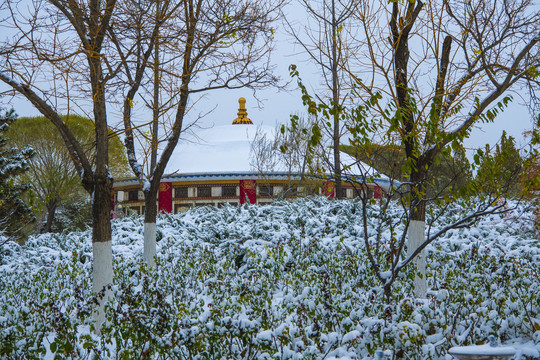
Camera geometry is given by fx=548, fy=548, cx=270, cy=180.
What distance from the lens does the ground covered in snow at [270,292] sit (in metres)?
4.29

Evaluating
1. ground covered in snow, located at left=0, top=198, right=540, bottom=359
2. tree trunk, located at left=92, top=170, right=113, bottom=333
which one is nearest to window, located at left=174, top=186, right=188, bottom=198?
ground covered in snow, located at left=0, top=198, right=540, bottom=359

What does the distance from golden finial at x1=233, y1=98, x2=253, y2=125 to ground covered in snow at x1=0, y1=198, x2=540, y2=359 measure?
1937cm

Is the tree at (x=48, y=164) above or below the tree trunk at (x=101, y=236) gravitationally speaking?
above

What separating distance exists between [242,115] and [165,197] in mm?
8977

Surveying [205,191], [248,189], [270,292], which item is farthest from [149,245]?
[205,191]

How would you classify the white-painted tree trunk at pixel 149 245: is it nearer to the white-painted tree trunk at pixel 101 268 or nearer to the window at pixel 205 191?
the white-painted tree trunk at pixel 101 268

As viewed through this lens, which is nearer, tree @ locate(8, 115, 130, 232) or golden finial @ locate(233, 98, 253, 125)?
tree @ locate(8, 115, 130, 232)

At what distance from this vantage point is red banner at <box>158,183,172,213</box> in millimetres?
27062

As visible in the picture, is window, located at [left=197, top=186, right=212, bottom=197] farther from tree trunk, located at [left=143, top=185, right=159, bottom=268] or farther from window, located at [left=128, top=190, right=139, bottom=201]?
tree trunk, located at [left=143, top=185, right=159, bottom=268]

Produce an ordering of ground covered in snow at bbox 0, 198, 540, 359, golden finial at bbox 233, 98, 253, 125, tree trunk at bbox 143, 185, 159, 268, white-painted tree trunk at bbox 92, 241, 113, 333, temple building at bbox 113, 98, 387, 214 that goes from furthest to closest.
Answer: golden finial at bbox 233, 98, 253, 125 → temple building at bbox 113, 98, 387, 214 → tree trunk at bbox 143, 185, 159, 268 → white-painted tree trunk at bbox 92, 241, 113, 333 → ground covered in snow at bbox 0, 198, 540, 359

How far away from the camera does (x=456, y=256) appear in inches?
389

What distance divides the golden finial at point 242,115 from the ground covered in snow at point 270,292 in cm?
1937

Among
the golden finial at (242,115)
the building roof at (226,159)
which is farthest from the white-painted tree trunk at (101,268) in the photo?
the golden finial at (242,115)

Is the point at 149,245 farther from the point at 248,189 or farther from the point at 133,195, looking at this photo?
the point at 133,195
